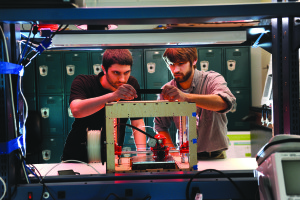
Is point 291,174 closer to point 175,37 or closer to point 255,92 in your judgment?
point 175,37

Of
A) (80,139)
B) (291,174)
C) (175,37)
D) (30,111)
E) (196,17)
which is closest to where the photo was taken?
(291,174)

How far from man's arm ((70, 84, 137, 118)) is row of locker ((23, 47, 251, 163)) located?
2.33 meters

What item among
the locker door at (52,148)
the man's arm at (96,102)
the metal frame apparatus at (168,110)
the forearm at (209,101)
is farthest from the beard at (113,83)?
the locker door at (52,148)

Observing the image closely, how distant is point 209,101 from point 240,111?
283cm

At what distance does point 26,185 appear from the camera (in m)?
1.09

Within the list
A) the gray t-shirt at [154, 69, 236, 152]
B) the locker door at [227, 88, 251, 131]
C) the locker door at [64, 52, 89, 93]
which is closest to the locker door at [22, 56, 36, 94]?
the locker door at [64, 52, 89, 93]

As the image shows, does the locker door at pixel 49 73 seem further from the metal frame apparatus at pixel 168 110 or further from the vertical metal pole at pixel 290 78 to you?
the vertical metal pole at pixel 290 78

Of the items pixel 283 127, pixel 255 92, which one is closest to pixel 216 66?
pixel 255 92

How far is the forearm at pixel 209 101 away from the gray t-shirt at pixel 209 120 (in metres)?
0.08

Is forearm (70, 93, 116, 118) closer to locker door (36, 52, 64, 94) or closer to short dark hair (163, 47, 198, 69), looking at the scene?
short dark hair (163, 47, 198, 69)

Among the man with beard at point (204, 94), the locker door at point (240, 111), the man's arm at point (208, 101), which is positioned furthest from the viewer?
the locker door at point (240, 111)

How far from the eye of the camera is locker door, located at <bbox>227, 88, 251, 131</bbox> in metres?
4.27

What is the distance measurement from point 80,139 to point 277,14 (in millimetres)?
1544

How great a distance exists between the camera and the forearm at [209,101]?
164cm
